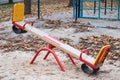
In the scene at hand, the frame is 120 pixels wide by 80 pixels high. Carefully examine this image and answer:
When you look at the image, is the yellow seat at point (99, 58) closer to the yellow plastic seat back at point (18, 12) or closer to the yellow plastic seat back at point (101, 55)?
the yellow plastic seat back at point (101, 55)

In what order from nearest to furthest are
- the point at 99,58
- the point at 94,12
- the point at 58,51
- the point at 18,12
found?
the point at 99,58
the point at 18,12
the point at 58,51
the point at 94,12

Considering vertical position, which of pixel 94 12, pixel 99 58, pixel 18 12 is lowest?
pixel 99 58

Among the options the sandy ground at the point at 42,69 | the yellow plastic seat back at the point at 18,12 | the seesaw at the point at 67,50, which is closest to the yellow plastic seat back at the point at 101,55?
the seesaw at the point at 67,50

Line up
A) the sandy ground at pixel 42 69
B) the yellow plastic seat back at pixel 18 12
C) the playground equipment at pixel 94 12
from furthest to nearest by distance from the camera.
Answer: the playground equipment at pixel 94 12 → the yellow plastic seat back at pixel 18 12 → the sandy ground at pixel 42 69

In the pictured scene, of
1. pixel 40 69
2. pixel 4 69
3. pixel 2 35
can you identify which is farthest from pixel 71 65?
pixel 2 35

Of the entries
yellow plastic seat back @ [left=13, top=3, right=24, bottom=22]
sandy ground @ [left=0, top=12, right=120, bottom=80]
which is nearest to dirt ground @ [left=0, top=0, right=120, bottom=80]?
sandy ground @ [left=0, top=12, right=120, bottom=80]

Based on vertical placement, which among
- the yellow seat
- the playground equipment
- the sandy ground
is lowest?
the sandy ground

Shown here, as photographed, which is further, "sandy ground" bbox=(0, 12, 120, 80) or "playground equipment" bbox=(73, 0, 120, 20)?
"playground equipment" bbox=(73, 0, 120, 20)

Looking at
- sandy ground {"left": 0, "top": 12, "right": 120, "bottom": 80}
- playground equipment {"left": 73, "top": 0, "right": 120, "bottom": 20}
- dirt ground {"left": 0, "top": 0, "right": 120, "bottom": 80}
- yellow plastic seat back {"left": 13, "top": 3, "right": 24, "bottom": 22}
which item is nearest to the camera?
sandy ground {"left": 0, "top": 12, "right": 120, "bottom": 80}

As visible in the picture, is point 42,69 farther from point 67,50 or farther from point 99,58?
point 99,58

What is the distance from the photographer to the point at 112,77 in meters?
5.85

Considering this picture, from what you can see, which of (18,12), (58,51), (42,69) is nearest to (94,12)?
(58,51)

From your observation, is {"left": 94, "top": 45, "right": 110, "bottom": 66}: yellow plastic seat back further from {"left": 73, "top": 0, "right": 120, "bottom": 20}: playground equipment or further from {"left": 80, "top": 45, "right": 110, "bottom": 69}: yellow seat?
{"left": 73, "top": 0, "right": 120, "bottom": 20}: playground equipment

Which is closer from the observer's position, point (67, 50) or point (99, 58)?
point (99, 58)
